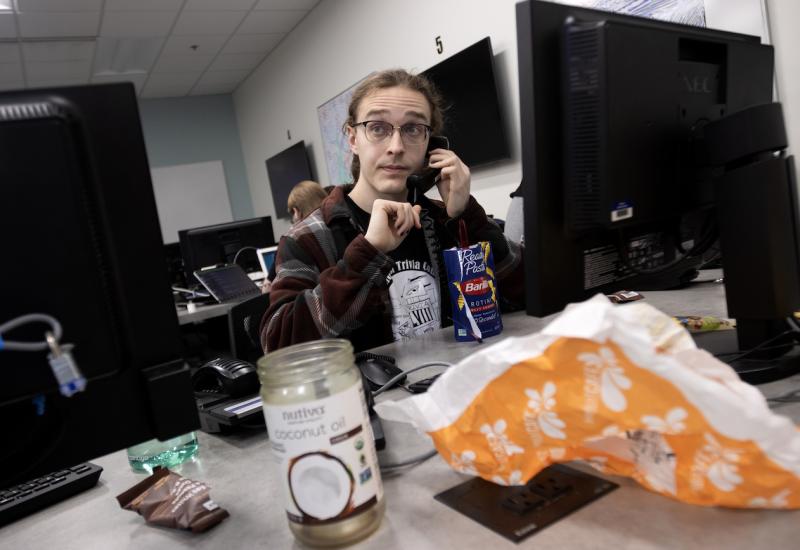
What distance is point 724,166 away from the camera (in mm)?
731

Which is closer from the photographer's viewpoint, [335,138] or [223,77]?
[335,138]

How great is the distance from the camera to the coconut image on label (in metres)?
0.44

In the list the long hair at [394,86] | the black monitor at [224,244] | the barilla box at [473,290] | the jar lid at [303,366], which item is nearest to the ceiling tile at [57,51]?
the black monitor at [224,244]

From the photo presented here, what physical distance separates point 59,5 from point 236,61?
6.21 ft

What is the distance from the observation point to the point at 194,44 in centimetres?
470

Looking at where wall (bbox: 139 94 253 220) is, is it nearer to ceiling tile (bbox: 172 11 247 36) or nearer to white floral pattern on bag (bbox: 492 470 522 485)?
ceiling tile (bbox: 172 11 247 36)

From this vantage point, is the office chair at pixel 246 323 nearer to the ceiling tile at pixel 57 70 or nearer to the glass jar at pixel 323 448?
the glass jar at pixel 323 448

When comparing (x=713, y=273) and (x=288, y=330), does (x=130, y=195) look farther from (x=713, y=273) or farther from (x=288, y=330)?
(x=713, y=273)

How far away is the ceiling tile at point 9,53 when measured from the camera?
408 centimetres

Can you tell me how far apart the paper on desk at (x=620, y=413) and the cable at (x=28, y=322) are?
0.30 metres

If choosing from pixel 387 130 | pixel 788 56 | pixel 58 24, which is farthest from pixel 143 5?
pixel 788 56

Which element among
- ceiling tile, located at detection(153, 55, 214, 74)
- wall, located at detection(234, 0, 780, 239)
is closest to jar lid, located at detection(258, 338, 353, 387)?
wall, located at detection(234, 0, 780, 239)

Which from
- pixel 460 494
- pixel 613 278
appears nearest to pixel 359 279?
pixel 613 278

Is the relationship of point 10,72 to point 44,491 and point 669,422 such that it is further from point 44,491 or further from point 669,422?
point 669,422
